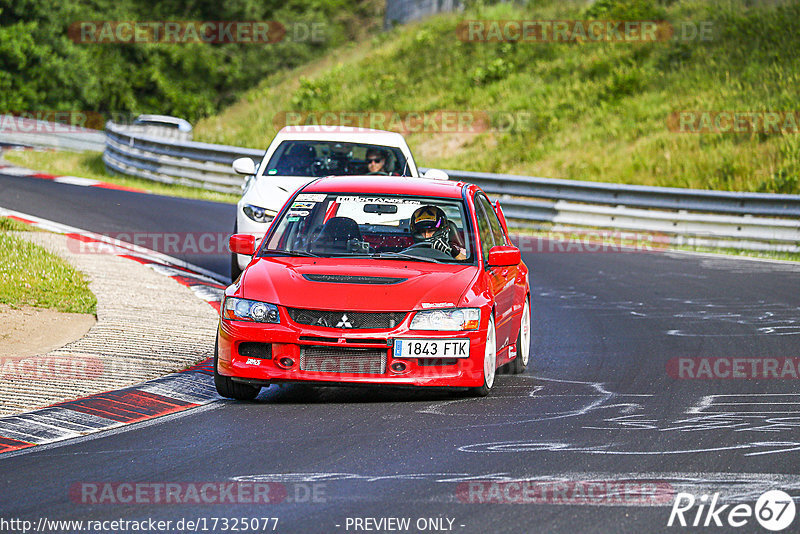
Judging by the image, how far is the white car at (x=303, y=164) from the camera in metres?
13.2

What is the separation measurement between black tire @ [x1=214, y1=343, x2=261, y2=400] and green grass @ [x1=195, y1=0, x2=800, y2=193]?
1835 centimetres

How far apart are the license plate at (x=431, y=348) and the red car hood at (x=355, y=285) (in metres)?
0.23

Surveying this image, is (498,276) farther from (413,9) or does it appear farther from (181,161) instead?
(413,9)

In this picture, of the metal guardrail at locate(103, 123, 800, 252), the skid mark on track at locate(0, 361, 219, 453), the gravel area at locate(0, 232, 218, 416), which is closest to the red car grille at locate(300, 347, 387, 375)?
the skid mark on track at locate(0, 361, 219, 453)

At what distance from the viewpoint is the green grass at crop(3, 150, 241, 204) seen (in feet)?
87.6

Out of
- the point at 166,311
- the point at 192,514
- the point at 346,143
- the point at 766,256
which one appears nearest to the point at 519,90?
the point at 766,256

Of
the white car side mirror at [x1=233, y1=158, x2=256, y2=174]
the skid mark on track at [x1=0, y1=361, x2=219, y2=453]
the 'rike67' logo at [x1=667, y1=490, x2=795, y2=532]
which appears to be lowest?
the skid mark on track at [x1=0, y1=361, x2=219, y2=453]

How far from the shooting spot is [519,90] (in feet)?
118

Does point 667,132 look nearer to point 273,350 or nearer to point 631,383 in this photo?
point 631,383

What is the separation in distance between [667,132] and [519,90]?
7193 mm

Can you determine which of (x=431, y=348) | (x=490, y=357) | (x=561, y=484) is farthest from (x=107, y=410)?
(x=561, y=484)

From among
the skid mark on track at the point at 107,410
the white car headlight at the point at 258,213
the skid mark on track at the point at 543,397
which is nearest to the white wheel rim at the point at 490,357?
the skid mark on track at the point at 543,397

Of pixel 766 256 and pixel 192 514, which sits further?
pixel 766 256

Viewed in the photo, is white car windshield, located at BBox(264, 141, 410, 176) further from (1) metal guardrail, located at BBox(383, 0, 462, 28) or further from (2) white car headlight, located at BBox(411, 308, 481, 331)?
(1) metal guardrail, located at BBox(383, 0, 462, 28)
